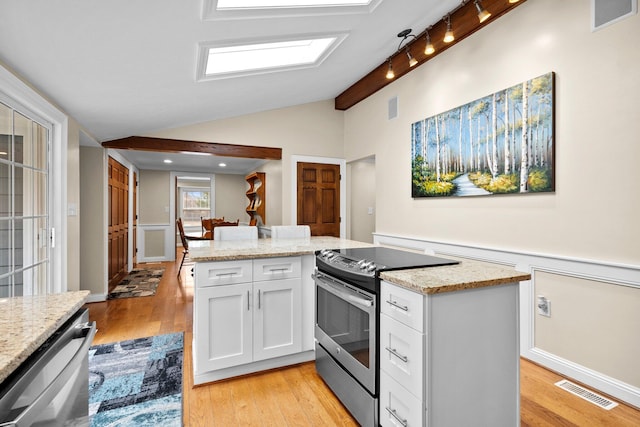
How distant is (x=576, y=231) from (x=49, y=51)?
3518 millimetres

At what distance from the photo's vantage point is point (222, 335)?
2.20 metres

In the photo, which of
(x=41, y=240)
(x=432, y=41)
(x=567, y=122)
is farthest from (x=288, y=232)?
(x=567, y=122)

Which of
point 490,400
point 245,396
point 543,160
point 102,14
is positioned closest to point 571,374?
point 490,400

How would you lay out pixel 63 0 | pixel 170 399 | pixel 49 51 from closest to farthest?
1. pixel 63 0
2. pixel 49 51
3. pixel 170 399

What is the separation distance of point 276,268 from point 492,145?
83.6 inches

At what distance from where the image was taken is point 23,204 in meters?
2.29

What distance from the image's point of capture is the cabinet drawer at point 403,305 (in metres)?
1.39

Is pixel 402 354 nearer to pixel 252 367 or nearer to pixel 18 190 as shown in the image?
pixel 252 367

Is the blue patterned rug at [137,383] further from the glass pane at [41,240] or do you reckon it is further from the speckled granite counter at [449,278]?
the speckled granite counter at [449,278]

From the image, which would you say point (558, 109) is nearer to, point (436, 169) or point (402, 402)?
point (436, 169)

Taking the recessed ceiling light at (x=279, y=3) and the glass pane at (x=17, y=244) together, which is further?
the glass pane at (x=17, y=244)

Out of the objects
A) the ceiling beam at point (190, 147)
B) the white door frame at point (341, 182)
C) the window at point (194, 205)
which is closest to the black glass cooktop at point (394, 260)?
the white door frame at point (341, 182)

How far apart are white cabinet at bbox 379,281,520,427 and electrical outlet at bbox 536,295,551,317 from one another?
3.82ft

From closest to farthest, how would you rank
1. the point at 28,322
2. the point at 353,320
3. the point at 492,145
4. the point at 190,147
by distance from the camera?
the point at 28,322, the point at 353,320, the point at 492,145, the point at 190,147
